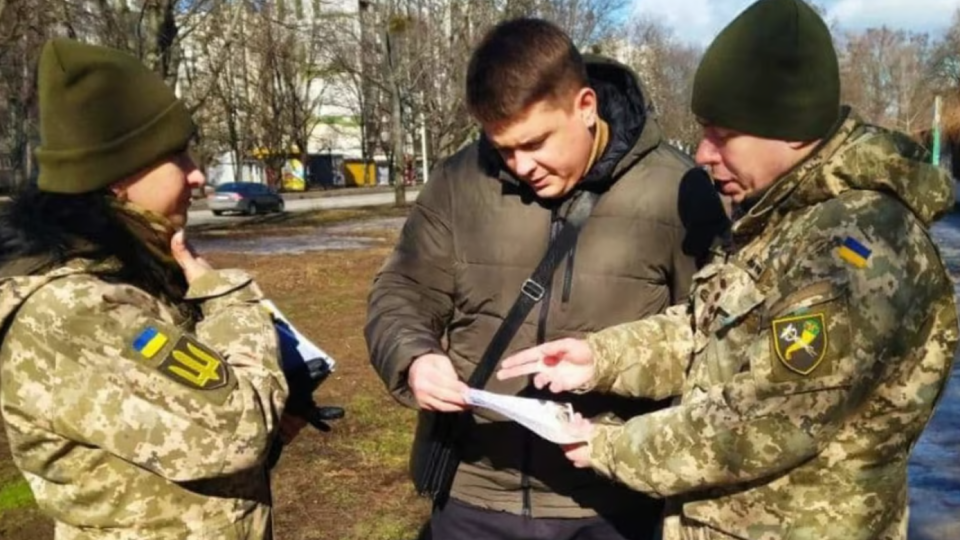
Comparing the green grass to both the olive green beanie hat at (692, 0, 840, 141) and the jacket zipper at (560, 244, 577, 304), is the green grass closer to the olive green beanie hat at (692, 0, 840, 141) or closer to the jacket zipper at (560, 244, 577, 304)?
the jacket zipper at (560, 244, 577, 304)

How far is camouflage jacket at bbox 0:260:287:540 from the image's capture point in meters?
2.06

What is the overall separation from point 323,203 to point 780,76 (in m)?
43.1

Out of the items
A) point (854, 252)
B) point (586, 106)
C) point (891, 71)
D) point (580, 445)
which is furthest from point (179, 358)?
point (891, 71)

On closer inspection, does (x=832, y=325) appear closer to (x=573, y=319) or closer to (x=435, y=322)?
(x=573, y=319)

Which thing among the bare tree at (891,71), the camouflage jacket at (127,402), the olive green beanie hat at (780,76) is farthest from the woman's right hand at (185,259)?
the bare tree at (891,71)

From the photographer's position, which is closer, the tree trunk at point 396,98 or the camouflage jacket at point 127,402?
the camouflage jacket at point 127,402

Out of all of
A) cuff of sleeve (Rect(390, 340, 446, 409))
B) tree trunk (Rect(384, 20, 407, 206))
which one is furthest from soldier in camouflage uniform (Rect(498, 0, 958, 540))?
tree trunk (Rect(384, 20, 407, 206))

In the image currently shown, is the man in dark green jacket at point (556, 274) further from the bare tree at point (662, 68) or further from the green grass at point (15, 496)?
the bare tree at point (662, 68)

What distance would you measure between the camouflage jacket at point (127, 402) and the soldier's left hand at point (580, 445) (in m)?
0.66

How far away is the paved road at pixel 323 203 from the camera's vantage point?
115 feet

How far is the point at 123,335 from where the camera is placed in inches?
81.7

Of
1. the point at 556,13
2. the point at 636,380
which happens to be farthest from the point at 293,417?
the point at 556,13

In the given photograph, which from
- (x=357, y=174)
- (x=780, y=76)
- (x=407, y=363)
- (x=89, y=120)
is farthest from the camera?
(x=357, y=174)

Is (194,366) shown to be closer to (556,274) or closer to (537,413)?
(537,413)
